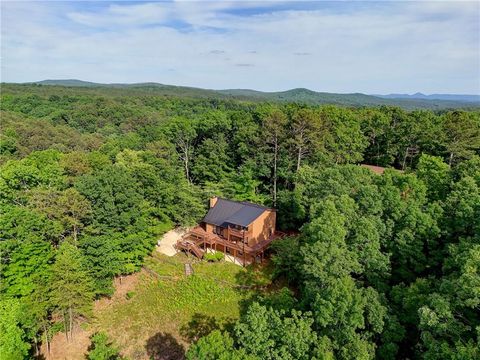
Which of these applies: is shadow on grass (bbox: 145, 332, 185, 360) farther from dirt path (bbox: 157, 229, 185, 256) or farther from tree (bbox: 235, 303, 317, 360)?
dirt path (bbox: 157, 229, 185, 256)

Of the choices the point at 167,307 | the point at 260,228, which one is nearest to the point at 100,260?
the point at 167,307

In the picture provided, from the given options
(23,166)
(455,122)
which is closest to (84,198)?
(23,166)

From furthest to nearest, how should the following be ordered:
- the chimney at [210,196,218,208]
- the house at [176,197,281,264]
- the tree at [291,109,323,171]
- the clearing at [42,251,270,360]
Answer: the tree at [291,109,323,171] → the chimney at [210,196,218,208] → the house at [176,197,281,264] → the clearing at [42,251,270,360]

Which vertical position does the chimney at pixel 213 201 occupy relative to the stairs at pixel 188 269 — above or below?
above

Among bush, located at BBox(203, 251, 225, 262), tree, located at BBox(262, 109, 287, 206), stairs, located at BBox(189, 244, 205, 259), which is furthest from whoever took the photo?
tree, located at BBox(262, 109, 287, 206)

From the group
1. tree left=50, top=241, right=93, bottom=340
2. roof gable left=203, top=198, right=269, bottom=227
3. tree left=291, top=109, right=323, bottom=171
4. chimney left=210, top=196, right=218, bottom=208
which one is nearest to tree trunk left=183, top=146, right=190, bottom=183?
chimney left=210, top=196, right=218, bottom=208

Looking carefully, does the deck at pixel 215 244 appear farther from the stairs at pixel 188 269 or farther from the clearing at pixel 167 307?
the stairs at pixel 188 269

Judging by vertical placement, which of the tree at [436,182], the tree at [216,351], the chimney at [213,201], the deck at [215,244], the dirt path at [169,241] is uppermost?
the tree at [436,182]

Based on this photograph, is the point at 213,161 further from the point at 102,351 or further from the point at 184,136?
the point at 102,351

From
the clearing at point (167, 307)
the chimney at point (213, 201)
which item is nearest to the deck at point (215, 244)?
the clearing at point (167, 307)
